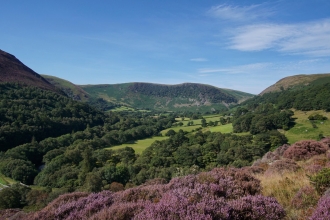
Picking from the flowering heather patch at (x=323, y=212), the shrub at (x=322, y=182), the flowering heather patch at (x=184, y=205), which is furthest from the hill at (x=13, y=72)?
the flowering heather patch at (x=323, y=212)

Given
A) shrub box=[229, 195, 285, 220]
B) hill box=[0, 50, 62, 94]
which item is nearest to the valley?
shrub box=[229, 195, 285, 220]

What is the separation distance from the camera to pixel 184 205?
4398 mm

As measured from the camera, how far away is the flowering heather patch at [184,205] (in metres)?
4.29

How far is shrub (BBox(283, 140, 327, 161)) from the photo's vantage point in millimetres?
16712

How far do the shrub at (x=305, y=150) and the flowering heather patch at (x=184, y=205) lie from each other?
12323mm

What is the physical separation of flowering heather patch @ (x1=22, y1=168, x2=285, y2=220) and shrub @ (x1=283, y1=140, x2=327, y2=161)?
1232 centimetres

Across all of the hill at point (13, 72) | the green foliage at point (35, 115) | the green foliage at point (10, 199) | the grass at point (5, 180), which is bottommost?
the grass at point (5, 180)

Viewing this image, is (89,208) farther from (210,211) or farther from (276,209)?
(276,209)

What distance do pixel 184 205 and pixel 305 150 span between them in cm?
1624

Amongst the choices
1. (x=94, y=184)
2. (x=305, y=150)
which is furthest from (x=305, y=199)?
(x=94, y=184)

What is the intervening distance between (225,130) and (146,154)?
→ 1568 inches

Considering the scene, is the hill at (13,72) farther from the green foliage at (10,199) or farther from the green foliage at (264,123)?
the green foliage at (264,123)

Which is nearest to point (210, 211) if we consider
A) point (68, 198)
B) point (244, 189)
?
point (244, 189)

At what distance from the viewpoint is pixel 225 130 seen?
314 ft
